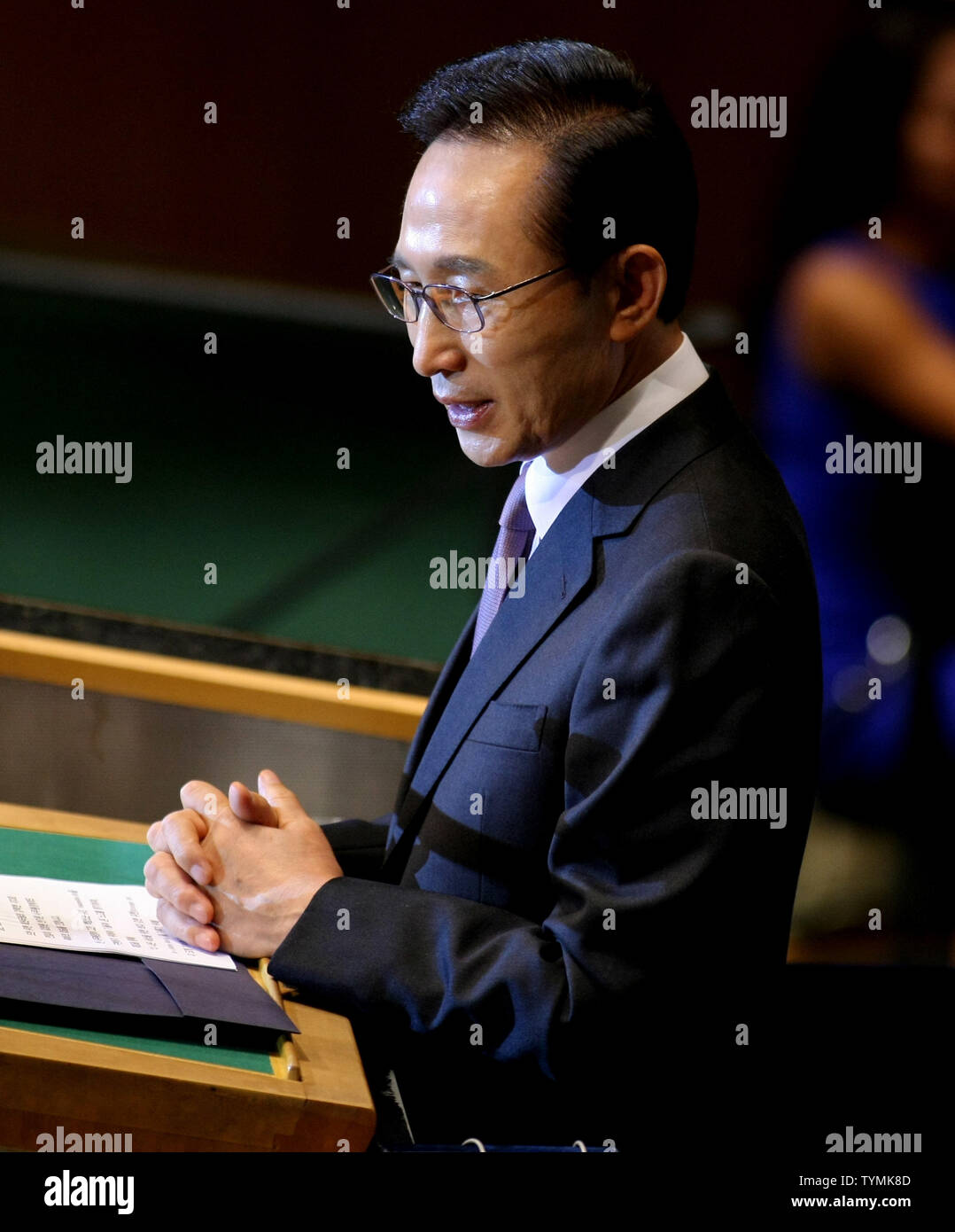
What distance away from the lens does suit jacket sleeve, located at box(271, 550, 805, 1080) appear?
122cm

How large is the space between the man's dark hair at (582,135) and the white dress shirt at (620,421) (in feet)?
0.25

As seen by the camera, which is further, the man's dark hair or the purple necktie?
the purple necktie

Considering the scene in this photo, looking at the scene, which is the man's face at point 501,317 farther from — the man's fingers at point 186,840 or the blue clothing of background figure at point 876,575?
the blue clothing of background figure at point 876,575

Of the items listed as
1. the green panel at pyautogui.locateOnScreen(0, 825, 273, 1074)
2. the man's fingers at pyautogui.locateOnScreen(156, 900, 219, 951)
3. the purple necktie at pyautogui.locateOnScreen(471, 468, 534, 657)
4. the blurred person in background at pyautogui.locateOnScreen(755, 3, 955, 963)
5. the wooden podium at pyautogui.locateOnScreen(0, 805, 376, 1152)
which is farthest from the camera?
the blurred person in background at pyautogui.locateOnScreen(755, 3, 955, 963)

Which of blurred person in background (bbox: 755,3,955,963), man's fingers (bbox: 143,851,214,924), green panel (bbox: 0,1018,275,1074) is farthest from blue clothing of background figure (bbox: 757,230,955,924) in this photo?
green panel (bbox: 0,1018,275,1074)

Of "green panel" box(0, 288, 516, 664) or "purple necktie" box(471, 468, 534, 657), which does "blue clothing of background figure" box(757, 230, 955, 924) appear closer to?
"purple necktie" box(471, 468, 534, 657)

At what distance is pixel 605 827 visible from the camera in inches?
48.9

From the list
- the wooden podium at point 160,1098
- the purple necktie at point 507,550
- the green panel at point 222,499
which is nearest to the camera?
the wooden podium at point 160,1098

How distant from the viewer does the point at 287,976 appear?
131 cm

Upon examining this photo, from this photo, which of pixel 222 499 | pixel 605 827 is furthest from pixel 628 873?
pixel 222 499

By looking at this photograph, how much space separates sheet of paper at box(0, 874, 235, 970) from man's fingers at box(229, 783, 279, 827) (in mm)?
127

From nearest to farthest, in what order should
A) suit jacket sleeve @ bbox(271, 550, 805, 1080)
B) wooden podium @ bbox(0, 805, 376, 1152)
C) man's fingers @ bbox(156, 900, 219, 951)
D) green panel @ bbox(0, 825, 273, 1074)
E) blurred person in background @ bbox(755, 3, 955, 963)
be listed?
wooden podium @ bbox(0, 805, 376, 1152), suit jacket sleeve @ bbox(271, 550, 805, 1080), man's fingers @ bbox(156, 900, 219, 951), green panel @ bbox(0, 825, 273, 1074), blurred person in background @ bbox(755, 3, 955, 963)

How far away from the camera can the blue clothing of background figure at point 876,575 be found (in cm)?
236

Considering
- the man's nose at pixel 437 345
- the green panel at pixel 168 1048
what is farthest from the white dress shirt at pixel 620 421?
the green panel at pixel 168 1048
